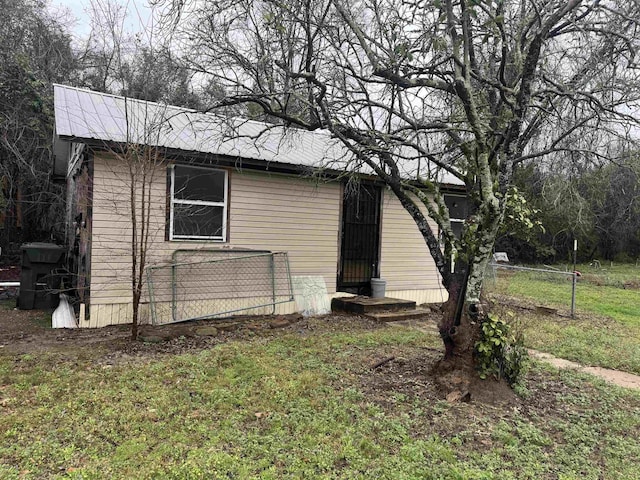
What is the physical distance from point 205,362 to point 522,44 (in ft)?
15.6

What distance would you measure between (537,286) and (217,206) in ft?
36.8

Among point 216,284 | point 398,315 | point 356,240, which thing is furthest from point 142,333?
point 356,240

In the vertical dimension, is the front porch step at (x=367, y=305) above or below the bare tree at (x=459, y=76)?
below

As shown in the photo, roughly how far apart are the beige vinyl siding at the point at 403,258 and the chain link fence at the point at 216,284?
7.81 feet

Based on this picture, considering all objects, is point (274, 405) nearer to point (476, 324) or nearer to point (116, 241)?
point (476, 324)

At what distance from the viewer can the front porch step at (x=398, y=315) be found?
305 inches

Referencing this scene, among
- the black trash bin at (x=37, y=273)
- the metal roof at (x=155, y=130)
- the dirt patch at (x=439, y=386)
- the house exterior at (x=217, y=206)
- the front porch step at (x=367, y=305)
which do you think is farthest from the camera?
the front porch step at (x=367, y=305)

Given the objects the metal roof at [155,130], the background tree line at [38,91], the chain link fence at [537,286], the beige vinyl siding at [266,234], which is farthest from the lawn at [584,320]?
the background tree line at [38,91]

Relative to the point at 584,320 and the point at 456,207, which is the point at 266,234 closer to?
the point at 456,207

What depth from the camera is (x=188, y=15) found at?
5004mm

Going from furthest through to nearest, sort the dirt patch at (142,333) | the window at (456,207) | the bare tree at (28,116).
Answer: the bare tree at (28,116) < the window at (456,207) < the dirt patch at (142,333)

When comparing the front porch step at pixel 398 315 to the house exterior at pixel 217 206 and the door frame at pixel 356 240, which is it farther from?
the door frame at pixel 356 240

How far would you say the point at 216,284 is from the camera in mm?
7254

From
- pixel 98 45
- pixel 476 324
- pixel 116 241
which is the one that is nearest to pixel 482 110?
pixel 476 324
